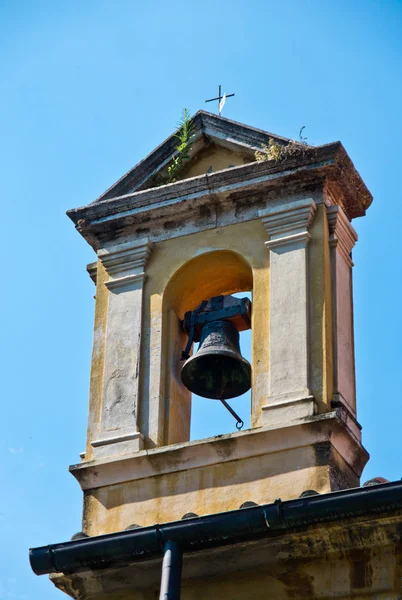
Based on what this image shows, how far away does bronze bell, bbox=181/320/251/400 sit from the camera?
13344mm

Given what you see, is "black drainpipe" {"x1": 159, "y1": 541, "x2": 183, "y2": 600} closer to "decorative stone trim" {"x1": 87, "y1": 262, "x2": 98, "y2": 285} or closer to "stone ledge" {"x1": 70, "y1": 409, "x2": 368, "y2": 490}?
"stone ledge" {"x1": 70, "y1": 409, "x2": 368, "y2": 490}

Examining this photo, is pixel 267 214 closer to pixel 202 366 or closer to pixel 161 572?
pixel 202 366

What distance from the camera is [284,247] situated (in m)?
13.3

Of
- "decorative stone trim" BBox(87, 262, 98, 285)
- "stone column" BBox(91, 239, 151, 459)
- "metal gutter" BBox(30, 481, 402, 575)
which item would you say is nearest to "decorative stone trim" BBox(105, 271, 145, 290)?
"stone column" BBox(91, 239, 151, 459)

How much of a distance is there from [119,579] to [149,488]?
883 millimetres

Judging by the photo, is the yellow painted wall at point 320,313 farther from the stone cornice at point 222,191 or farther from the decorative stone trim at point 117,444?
the decorative stone trim at point 117,444

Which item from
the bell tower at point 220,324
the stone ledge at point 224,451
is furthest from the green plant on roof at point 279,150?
the stone ledge at point 224,451

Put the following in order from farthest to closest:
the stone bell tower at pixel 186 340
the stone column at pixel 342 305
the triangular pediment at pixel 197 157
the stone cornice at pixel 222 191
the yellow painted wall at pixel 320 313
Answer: the triangular pediment at pixel 197 157 → the stone cornice at pixel 222 191 → the stone column at pixel 342 305 → the yellow painted wall at pixel 320 313 → the stone bell tower at pixel 186 340

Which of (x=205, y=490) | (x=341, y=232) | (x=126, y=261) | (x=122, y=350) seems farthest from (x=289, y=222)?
(x=205, y=490)

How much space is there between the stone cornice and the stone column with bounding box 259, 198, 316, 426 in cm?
24

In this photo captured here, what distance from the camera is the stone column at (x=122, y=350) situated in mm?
12977

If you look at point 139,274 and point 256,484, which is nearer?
point 256,484

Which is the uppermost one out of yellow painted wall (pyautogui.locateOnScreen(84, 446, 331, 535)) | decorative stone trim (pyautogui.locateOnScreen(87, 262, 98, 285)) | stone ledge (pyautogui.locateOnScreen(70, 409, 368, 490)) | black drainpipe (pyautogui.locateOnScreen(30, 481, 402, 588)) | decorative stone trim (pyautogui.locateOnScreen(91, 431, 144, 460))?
decorative stone trim (pyautogui.locateOnScreen(87, 262, 98, 285))

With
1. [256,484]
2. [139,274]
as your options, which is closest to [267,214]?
[139,274]
